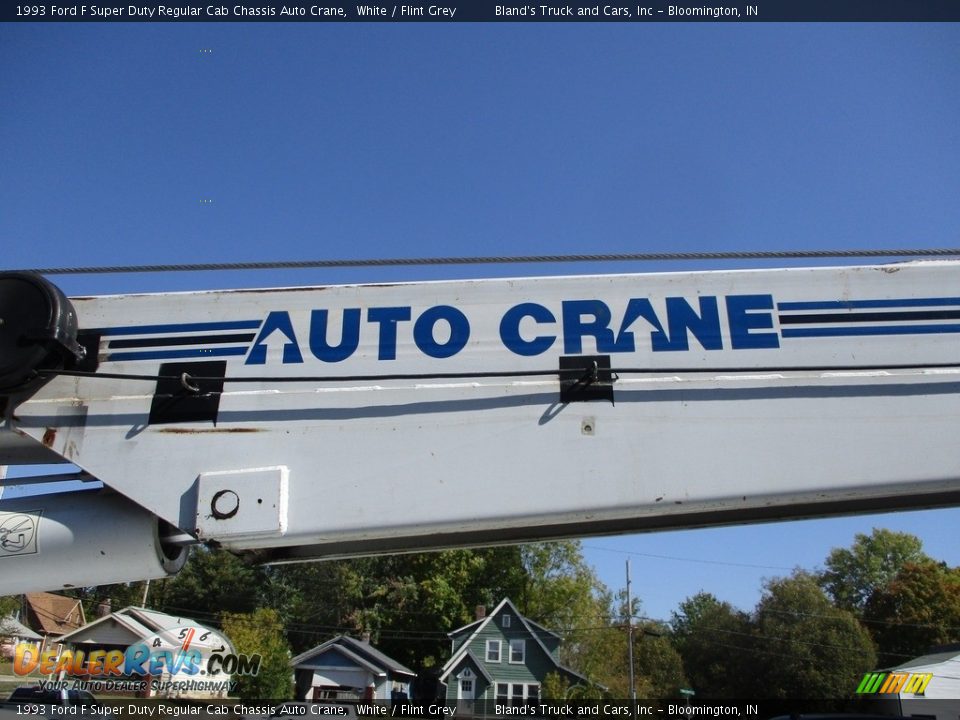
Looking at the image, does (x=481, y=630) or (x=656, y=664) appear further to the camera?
(x=656, y=664)

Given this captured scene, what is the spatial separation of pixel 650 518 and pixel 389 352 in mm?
1095

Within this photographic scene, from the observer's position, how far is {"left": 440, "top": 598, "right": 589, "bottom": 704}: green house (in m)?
35.4

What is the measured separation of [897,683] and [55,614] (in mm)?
49790

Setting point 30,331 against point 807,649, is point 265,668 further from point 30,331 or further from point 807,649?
point 30,331

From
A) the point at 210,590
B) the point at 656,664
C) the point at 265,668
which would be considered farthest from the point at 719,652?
the point at 210,590

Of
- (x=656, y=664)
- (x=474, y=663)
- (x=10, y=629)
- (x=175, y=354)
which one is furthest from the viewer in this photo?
(x=656, y=664)

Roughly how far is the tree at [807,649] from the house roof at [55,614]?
41.4 meters

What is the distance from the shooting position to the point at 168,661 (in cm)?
2641

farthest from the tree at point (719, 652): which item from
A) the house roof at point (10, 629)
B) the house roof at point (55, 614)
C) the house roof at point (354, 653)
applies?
the house roof at point (55, 614)

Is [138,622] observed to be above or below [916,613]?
above

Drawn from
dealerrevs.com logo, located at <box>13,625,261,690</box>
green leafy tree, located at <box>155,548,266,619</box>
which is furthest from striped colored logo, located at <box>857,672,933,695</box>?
green leafy tree, located at <box>155,548,266,619</box>

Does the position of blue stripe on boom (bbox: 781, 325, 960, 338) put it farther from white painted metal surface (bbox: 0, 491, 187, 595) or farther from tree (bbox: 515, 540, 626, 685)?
tree (bbox: 515, 540, 626, 685)

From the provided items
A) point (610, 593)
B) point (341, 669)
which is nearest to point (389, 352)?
point (341, 669)

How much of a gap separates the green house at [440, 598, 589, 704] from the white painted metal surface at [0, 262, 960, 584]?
34900mm
